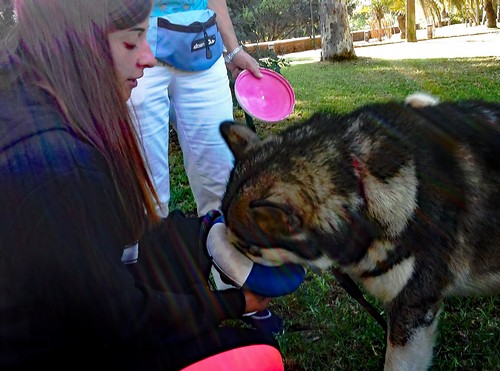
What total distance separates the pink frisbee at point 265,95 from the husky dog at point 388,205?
1248 mm

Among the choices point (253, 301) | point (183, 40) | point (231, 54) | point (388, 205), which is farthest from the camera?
point (231, 54)

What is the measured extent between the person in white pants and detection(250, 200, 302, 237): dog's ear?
1.00 meters

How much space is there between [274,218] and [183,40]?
1.36 metres

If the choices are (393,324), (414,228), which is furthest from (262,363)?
(414,228)

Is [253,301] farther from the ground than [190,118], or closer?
closer

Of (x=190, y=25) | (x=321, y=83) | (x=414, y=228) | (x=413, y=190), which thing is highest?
(x=190, y=25)

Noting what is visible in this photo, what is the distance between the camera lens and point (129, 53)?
192 cm

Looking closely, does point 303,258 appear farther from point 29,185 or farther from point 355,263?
point 29,185

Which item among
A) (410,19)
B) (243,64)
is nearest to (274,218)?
(243,64)

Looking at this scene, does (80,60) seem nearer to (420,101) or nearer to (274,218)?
(274,218)

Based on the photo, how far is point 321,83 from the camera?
500 inches

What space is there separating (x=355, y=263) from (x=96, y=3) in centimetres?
145

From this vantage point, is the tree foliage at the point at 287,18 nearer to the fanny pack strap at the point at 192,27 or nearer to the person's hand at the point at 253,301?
the fanny pack strap at the point at 192,27

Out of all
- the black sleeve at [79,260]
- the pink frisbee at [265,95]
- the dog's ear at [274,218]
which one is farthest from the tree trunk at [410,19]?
the black sleeve at [79,260]
